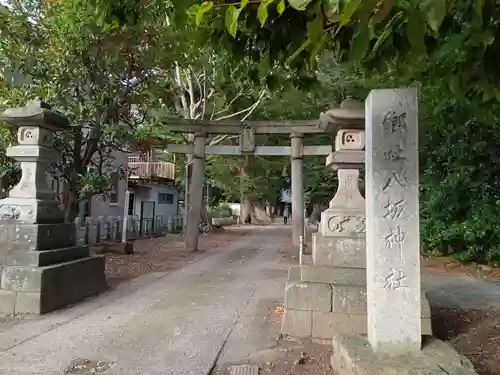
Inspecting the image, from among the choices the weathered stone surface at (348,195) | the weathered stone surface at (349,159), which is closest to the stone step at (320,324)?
the weathered stone surface at (348,195)

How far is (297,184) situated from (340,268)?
10.0 metres

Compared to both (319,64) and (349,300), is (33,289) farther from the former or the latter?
(319,64)

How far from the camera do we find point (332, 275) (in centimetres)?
584

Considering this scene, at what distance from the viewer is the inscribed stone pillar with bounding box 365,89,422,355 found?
3850 mm

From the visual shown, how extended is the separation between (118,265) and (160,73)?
495 cm

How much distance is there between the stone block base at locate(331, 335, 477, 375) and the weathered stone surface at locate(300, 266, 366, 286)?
1.66 m

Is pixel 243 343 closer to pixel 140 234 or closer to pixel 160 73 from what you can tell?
pixel 160 73

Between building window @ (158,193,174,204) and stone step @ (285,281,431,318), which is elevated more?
building window @ (158,193,174,204)

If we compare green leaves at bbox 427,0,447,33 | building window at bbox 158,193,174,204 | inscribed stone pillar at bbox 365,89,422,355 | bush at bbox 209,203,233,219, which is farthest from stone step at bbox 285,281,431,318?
bush at bbox 209,203,233,219

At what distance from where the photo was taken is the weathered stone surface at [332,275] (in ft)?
18.9

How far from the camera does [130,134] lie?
10047mm

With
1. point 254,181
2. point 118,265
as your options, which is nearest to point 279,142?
point 254,181

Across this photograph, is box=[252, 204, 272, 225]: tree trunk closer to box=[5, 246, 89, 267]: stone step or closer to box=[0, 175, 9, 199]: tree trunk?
box=[0, 175, 9, 199]: tree trunk

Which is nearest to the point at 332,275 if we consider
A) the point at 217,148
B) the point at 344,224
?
the point at 344,224
